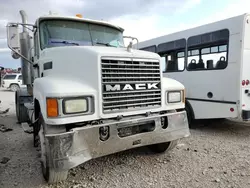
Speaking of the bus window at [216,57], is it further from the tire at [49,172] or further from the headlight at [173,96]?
the tire at [49,172]

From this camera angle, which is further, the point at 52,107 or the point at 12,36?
the point at 12,36

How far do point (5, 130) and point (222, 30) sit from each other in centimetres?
655

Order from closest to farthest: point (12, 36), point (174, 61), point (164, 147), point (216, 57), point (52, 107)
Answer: point (52, 107)
point (12, 36)
point (164, 147)
point (216, 57)
point (174, 61)

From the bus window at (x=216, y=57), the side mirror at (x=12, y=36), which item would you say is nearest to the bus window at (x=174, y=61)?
the bus window at (x=216, y=57)

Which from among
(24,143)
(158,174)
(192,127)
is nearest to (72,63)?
(158,174)

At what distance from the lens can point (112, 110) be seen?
283 centimetres

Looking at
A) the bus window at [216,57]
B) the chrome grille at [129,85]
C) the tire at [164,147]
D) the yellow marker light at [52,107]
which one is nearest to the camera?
the yellow marker light at [52,107]

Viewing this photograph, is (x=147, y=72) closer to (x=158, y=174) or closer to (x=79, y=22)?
(x=158, y=174)

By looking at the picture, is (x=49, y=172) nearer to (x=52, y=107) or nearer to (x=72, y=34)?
(x=52, y=107)

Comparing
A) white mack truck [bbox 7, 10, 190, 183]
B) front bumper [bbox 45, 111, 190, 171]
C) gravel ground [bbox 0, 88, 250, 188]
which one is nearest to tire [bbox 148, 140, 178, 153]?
gravel ground [bbox 0, 88, 250, 188]

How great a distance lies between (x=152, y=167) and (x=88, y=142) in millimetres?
1462

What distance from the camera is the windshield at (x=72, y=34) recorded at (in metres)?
3.78

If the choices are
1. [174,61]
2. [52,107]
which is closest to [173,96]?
[52,107]

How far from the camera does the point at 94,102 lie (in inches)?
106
